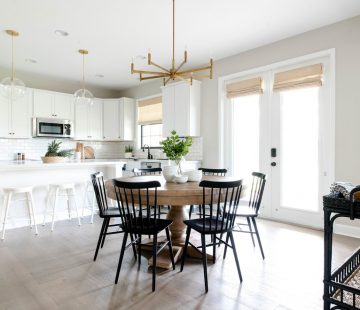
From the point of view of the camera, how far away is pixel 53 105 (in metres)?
5.99

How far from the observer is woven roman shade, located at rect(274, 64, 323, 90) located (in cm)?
366

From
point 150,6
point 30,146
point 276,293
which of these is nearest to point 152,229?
point 276,293

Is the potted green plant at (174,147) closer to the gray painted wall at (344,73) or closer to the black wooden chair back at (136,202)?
the black wooden chair back at (136,202)

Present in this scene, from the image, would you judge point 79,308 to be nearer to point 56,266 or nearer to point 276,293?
point 56,266

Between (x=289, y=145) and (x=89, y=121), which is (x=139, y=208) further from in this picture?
(x=89, y=121)

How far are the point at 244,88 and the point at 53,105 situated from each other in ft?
13.6

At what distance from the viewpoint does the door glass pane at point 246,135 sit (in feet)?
14.6

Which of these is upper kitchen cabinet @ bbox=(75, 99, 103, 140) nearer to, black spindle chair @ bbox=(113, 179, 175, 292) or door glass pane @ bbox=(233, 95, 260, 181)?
door glass pane @ bbox=(233, 95, 260, 181)

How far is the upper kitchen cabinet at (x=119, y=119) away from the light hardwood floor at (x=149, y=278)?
380cm

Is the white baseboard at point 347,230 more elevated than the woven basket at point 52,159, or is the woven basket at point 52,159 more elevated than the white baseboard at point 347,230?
the woven basket at point 52,159

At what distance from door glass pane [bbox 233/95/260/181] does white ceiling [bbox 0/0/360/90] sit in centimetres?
89

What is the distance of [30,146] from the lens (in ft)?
19.5

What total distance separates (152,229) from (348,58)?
10.4 feet

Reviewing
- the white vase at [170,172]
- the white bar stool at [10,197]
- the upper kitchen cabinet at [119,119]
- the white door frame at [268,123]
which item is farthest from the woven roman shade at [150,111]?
the white vase at [170,172]
